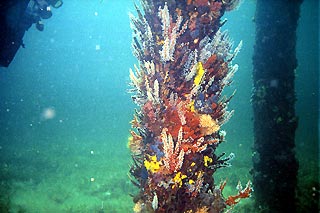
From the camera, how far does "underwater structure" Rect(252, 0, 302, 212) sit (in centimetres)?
675

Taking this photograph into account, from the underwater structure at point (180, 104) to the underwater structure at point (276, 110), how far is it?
4.37m

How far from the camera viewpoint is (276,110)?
692cm

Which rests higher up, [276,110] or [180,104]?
[276,110]

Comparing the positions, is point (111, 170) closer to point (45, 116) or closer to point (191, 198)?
point (191, 198)

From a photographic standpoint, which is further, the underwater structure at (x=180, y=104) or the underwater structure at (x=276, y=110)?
the underwater structure at (x=276, y=110)

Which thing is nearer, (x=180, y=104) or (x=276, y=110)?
(x=180, y=104)

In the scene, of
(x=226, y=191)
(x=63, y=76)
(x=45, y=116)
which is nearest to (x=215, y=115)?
(x=226, y=191)

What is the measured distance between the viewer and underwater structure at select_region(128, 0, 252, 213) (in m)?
2.70

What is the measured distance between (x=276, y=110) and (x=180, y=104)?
506 centimetres

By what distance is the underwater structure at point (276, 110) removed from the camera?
6.75 meters

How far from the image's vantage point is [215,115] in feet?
10.0

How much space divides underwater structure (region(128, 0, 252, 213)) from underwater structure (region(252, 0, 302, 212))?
4370 millimetres

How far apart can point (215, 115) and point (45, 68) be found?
15493cm

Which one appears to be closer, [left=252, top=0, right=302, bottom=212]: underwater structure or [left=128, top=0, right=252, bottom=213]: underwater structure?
[left=128, top=0, right=252, bottom=213]: underwater structure
